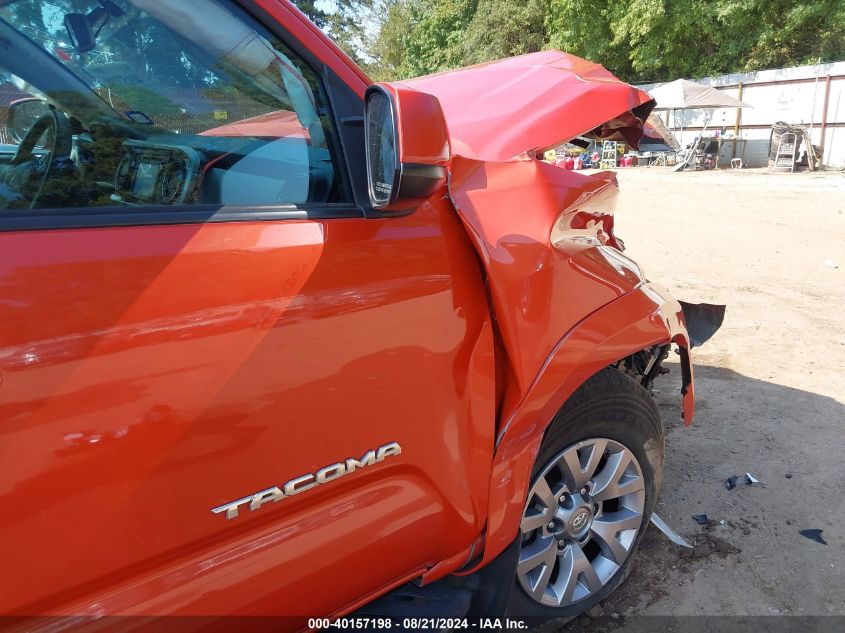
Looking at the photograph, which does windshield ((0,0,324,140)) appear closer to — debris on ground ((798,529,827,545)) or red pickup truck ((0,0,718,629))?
red pickup truck ((0,0,718,629))

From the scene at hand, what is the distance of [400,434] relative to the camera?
60.9 inches

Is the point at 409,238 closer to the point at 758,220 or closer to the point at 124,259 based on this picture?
the point at 124,259

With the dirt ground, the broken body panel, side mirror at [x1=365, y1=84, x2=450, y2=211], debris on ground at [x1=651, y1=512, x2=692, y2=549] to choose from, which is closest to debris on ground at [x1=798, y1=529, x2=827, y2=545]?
the dirt ground

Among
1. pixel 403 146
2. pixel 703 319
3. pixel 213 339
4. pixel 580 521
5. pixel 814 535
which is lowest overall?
pixel 814 535

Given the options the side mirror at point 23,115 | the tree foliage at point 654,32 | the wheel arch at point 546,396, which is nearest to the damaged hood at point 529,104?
the wheel arch at point 546,396

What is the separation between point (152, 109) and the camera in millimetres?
1393

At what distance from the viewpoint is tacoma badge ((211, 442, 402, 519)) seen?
130 cm

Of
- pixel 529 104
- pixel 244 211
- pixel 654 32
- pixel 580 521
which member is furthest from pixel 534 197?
pixel 654 32

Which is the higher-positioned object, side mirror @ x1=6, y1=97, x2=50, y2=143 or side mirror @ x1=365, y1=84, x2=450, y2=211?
side mirror @ x1=6, y1=97, x2=50, y2=143

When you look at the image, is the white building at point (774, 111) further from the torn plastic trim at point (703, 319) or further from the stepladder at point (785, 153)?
the torn plastic trim at point (703, 319)

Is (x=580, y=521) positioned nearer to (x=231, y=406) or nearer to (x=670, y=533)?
(x=670, y=533)

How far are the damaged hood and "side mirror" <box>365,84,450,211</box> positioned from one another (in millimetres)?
338

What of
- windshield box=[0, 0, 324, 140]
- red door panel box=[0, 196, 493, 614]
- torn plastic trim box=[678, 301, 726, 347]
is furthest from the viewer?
torn plastic trim box=[678, 301, 726, 347]

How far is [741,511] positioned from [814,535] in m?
0.30
